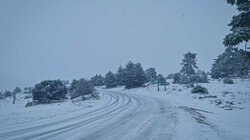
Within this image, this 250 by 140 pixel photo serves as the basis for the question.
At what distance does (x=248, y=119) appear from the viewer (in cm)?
878

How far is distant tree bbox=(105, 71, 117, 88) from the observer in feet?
260

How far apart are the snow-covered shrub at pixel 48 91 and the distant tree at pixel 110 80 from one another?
1821 inches

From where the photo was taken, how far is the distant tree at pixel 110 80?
260 feet

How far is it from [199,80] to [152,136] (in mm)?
47818

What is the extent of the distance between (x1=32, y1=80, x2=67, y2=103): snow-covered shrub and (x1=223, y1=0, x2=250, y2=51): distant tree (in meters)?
31.8

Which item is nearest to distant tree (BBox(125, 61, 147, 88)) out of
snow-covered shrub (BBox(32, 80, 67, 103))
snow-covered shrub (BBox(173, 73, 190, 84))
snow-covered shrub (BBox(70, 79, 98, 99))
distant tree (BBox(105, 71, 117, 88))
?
snow-covered shrub (BBox(173, 73, 190, 84))

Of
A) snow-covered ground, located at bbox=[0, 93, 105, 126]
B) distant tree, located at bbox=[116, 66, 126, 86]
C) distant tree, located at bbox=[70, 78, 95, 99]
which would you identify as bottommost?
snow-covered ground, located at bbox=[0, 93, 105, 126]

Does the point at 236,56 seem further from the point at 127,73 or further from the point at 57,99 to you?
the point at 57,99

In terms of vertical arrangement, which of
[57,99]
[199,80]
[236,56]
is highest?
[236,56]

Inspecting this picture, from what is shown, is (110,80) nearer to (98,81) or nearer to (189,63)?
(98,81)

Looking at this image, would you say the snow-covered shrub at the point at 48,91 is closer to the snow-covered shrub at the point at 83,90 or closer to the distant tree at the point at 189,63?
the snow-covered shrub at the point at 83,90

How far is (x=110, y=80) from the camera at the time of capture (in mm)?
80125

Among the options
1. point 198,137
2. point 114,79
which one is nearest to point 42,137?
point 198,137

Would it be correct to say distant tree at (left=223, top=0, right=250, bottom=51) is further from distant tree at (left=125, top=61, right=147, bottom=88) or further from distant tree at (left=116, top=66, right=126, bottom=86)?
distant tree at (left=116, top=66, right=126, bottom=86)
